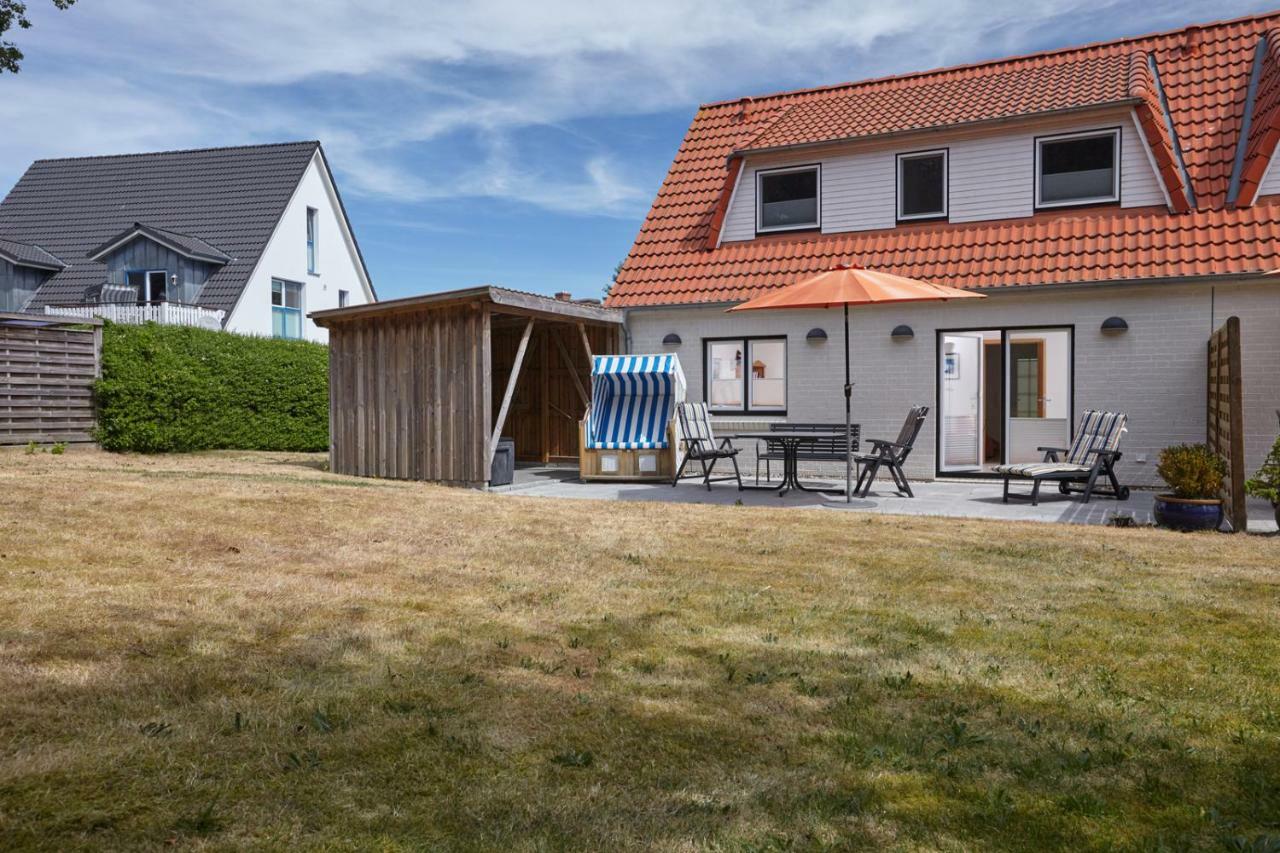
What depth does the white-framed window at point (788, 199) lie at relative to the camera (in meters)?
15.1

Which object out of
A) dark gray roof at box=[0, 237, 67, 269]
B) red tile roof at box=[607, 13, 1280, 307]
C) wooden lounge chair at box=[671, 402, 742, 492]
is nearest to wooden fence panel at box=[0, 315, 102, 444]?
red tile roof at box=[607, 13, 1280, 307]

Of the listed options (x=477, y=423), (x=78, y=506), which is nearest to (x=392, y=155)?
(x=477, y=423)

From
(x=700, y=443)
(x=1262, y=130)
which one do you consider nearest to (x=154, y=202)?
(x=700, y=443)

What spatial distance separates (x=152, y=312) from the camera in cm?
2789

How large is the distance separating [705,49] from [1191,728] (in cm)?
1612

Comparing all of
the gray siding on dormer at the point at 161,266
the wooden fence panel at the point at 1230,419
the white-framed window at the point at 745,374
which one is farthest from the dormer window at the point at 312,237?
the wooden fence panel at the point at 1230,419

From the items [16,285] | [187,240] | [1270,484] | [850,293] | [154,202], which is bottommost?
[1270,484]

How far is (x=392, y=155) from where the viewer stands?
2678 centimetres

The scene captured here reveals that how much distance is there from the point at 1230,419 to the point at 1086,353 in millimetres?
4129

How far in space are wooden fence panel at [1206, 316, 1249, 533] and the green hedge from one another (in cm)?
1653

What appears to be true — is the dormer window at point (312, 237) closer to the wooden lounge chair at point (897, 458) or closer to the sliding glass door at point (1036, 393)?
the sliding glass door at point (1036, 393)

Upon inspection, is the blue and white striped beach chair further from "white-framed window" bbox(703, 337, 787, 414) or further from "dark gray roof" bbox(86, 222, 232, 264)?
"dark gray roof" bbox(86, 222, 232, 264)

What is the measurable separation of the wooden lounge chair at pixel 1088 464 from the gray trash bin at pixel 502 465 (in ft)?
20.3

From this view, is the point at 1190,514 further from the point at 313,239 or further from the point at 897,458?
the point at 313,239
